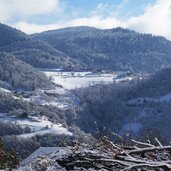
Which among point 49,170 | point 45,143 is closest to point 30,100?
point 45,143

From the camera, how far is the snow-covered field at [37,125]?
143m

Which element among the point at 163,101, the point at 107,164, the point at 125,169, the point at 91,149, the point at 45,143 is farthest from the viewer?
the point at 163,101

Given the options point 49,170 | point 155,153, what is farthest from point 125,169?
point 49,170

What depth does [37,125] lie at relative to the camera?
152375mm

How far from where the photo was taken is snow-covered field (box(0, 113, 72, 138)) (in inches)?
5620

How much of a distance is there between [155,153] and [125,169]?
45 cm

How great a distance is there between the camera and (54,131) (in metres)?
145

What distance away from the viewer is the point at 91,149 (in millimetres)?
3355

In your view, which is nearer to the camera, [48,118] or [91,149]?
[91,149]

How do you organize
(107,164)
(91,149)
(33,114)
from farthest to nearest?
(33,114), (91,149), (107,164)

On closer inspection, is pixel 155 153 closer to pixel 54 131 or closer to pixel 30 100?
pixel 54 131

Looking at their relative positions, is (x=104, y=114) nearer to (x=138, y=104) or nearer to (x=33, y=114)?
(x=138, y=104)

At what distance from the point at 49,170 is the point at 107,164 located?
64 cm

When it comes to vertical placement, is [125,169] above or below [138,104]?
above
